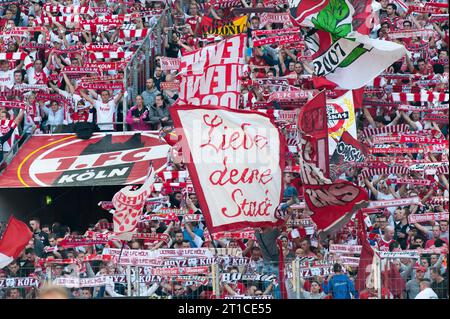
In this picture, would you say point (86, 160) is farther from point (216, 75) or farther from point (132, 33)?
point (216, 75)

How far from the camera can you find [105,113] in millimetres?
24688

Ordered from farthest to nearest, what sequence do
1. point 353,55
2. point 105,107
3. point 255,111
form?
point 105,107 < point 353,55 < point 255,111

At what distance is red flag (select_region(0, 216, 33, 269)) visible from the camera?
20.1 meters

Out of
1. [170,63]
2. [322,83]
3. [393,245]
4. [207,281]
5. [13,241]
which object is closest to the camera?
[207,281]

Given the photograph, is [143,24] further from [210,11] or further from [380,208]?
[380,208]

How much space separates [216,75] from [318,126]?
2.04 metres

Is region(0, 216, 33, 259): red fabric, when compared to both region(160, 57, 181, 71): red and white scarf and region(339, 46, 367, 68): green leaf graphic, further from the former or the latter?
region(339, 46, 367, 68): green leaf graphic

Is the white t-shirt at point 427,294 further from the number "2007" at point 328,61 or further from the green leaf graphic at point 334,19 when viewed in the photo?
the green leaf graphic at point 334,19

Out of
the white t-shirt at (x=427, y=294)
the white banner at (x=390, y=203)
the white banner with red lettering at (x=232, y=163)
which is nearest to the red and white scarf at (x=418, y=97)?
the white banner at (x=390, y=203)

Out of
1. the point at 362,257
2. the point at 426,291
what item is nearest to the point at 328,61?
the point at 362,257

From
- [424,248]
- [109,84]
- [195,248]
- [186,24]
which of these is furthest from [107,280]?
[186,24]

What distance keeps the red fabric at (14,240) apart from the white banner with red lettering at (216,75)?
2933 millimetres

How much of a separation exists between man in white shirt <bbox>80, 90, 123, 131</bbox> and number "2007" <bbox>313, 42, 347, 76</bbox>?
412 centimetres

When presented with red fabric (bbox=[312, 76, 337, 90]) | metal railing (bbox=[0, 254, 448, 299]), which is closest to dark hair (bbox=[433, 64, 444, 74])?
red fabric (bbox=[312, 76, 337, 90])
